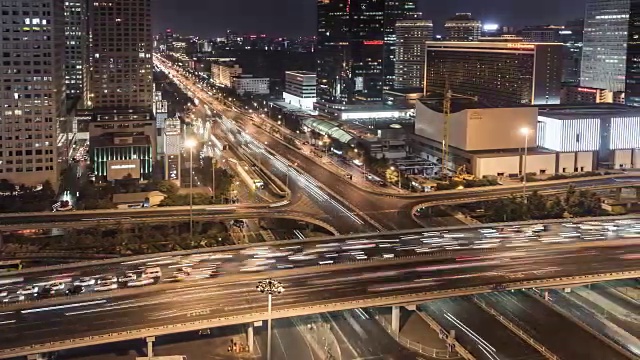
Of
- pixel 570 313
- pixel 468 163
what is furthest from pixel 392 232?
pixel 468 163

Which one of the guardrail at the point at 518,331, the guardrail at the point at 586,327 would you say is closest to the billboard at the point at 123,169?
the guardrail at the point at 518,331

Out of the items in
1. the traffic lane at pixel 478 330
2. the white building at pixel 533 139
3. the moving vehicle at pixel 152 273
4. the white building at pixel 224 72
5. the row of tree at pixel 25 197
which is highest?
the white building at pixel 224 72

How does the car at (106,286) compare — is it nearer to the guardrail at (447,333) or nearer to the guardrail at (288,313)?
the guardrail at (288,313)

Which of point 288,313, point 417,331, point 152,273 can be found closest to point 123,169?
point 152,273

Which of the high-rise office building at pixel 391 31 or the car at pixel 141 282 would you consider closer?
the car at pixel 141 282

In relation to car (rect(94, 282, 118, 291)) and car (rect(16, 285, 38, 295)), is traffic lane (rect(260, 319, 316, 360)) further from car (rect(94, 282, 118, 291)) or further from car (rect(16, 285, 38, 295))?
car (rect(16, 285, 38, 295))

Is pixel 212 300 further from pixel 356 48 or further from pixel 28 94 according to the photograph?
pixel 356 48
